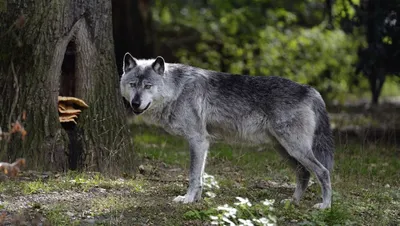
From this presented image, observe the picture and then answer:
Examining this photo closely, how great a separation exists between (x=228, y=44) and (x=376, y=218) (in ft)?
43.4

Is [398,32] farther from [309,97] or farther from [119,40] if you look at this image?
[119,40]

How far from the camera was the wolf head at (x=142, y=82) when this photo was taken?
21.9ft

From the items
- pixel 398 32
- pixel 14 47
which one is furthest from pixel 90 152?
pixel 398 32

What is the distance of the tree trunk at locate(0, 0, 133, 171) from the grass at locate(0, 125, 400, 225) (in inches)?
13.1

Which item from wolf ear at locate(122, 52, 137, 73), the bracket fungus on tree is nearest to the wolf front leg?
wolf ear at locate(122, 52, 137, 73)

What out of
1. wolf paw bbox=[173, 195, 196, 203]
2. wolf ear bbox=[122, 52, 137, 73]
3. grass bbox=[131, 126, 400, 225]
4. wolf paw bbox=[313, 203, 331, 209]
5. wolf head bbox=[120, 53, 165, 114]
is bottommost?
grass bbox=[131, 126, 400, 225]

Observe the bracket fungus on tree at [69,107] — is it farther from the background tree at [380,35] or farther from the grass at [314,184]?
the background tree at [380,35]

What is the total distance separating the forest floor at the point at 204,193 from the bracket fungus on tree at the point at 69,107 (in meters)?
0.68

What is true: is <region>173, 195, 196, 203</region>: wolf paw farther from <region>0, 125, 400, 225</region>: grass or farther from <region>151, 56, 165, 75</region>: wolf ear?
<region>151, 56, 165, 75</region>: wolf ear

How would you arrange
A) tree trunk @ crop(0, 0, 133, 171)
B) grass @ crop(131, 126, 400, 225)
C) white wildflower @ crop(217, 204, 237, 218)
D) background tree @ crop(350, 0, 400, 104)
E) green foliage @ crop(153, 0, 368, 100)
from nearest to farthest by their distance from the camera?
1. white wildflower @ crop(217, 204, 237, 218)
2. grass @ crop(131, 126, 400, 225)
3. tree trunk @ crop(0, 0, 133, 171)
4. background tree @ crop(350, 0, 400, 104)
5. green foliage @ crop(153, 0, 368, 100)

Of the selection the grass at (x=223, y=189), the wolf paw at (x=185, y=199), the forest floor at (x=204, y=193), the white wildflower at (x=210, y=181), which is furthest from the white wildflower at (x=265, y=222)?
the wolf paw at (x=185, y=199)

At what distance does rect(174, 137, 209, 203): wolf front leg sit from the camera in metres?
6.77

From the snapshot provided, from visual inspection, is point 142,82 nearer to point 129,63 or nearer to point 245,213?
point 129,63

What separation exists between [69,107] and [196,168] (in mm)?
1837
